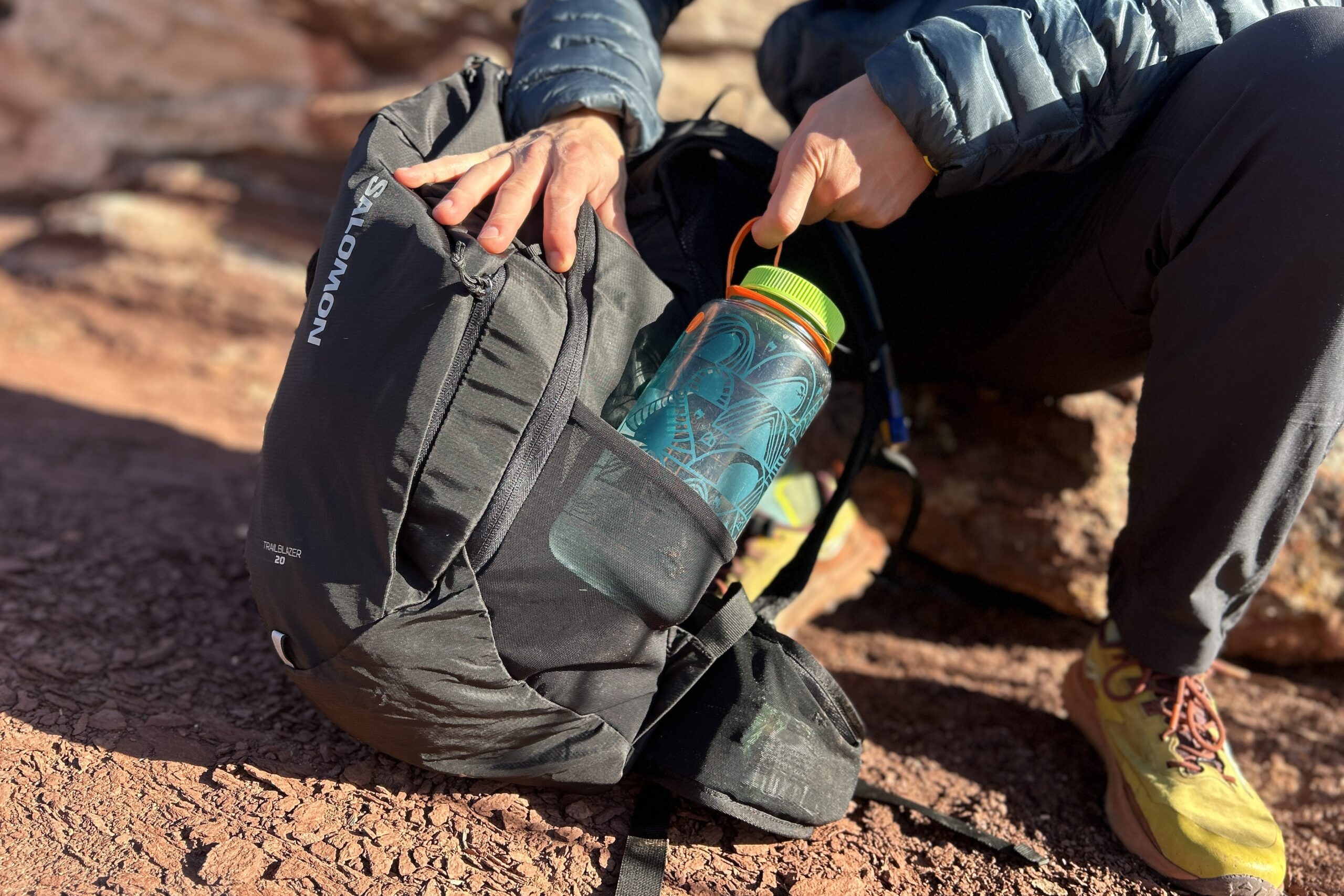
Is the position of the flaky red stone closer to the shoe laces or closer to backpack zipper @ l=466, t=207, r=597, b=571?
the shoe laces

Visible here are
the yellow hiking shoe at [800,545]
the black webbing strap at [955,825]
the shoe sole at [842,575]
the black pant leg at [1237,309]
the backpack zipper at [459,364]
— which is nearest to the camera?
the backpack zipper at [459,364]

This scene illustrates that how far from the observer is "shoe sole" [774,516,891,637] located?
84.6 inches

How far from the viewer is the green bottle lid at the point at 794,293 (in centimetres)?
138

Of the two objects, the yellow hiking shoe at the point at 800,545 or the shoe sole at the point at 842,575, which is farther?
the shoe sole at the point at 842,575

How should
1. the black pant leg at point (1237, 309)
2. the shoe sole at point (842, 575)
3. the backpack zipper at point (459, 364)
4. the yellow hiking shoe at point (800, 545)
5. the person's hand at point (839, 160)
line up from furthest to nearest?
the shoe sole at point (842, 575) → the yellow hiking shoe at point (800, 545) → the person's hand at point (839, 160) → the black pant leg at point (1237, 309) → the backpack zipper at point (459, 364)

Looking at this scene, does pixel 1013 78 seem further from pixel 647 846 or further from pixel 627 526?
pixel 647 846

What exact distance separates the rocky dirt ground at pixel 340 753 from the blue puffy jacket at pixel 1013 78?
945 mm

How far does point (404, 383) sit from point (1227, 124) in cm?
120

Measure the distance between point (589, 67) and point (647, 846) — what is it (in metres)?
1.26

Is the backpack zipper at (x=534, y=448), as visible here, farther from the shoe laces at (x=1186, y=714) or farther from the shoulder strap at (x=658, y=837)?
the shoe laces at (x=1186, y=714)

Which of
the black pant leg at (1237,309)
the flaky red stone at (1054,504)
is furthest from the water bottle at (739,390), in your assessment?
the flaky red stone at (1054,504)

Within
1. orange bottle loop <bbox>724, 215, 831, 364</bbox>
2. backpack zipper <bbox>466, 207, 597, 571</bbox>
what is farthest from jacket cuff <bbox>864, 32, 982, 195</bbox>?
backpack zipper <bbox>466, 207, 597, 571</bbox>

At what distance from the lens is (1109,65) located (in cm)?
142

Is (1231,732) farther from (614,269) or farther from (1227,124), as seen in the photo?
(614,269)
